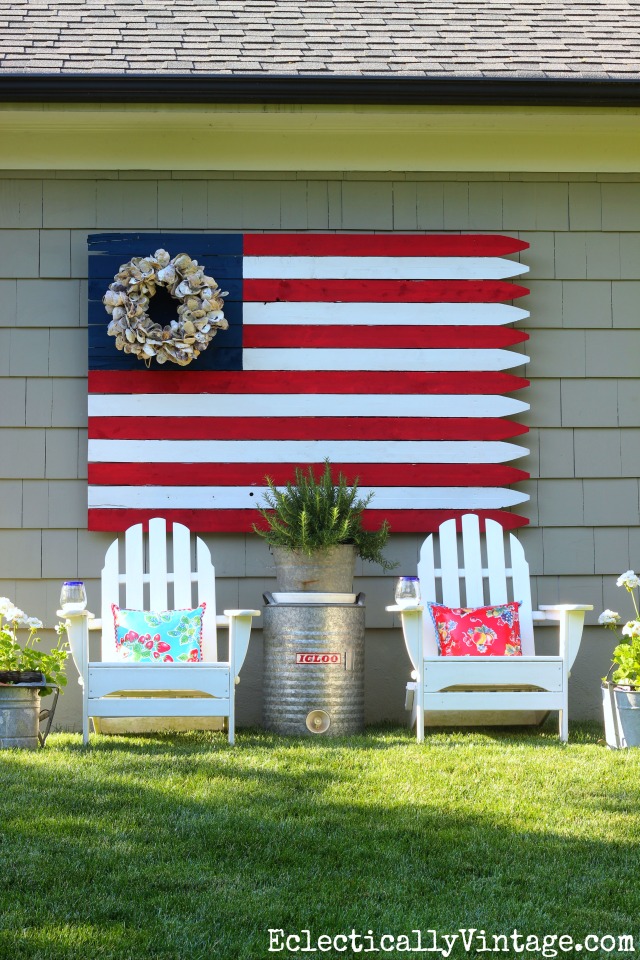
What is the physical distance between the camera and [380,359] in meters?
4.80

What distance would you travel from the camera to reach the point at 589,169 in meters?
4.95

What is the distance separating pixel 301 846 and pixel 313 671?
160 cm

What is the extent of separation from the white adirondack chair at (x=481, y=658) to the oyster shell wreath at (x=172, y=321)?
4.28 ft

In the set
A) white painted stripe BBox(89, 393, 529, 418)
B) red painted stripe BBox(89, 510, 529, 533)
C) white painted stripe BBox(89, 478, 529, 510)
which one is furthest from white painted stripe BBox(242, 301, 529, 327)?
red painted stripe BBox(89, 510, 529, 533)

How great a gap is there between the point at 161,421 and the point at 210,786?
1995mm

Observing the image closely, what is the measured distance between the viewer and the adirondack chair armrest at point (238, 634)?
4.04 meters

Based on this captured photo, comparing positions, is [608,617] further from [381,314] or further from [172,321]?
[172,321]

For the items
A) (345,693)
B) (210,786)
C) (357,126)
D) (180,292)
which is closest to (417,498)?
(345,693)

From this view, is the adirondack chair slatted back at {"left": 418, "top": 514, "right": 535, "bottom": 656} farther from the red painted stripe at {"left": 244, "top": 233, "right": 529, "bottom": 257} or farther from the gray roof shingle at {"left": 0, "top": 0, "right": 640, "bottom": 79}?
the gray roof shingle at {"left": 0, "top": 0, "right": 640, "bottom": 79}

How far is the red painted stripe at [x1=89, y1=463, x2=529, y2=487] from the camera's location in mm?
4699

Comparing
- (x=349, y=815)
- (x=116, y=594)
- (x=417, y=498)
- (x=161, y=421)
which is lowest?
(x=349, y=815)

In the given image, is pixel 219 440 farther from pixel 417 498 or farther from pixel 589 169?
pixel 589 169

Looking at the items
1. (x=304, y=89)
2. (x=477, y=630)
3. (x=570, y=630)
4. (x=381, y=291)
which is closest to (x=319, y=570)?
(x=477, y=630)

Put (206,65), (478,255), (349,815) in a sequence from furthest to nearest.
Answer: (478,255) → (206,65) → (349,815)
